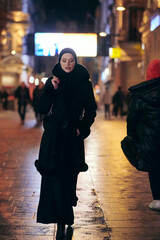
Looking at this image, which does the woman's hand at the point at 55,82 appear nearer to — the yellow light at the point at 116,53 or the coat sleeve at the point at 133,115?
the coat sleeve at the point at 133,115

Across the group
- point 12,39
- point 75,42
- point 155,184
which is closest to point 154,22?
point 75,42

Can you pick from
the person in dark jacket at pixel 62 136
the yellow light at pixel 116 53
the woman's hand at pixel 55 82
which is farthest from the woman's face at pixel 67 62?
the yellow light at pixel 116 53

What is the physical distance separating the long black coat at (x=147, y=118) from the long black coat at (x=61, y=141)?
92cm

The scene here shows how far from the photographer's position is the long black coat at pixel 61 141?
4.18 meters

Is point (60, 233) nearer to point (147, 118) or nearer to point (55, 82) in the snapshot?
point (55, 82)

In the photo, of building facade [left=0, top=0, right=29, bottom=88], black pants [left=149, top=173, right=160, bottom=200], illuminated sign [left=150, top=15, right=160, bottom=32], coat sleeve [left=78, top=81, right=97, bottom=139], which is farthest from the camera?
building facade [left=0, top=0, right=29, bottom=88]

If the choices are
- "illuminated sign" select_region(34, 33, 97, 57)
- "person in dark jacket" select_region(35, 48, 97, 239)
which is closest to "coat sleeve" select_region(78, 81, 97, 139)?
"person in dark jacket" select_region(35, 48, 97, 239)

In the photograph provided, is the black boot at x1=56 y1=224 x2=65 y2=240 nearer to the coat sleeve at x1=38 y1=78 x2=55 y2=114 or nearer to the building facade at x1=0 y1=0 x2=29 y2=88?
the coat sleeve at x1=38 y1=78 x2=55 y2=114

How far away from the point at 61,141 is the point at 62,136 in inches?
1.9

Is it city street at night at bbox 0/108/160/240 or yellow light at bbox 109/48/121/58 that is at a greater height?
yellow light at bbox 109/48/121/58

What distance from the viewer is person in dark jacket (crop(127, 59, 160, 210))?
4992 mm

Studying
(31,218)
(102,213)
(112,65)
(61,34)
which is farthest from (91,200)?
(112,65)

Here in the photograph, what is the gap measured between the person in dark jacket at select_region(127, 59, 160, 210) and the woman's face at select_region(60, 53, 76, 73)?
1.10 meters

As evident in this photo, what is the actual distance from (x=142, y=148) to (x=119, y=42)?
1064 inches
